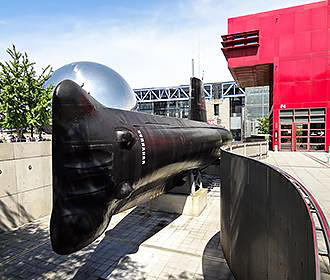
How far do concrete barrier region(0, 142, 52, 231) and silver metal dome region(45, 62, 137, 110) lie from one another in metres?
29.0

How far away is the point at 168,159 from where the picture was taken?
7656mm

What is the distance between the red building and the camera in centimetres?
2498

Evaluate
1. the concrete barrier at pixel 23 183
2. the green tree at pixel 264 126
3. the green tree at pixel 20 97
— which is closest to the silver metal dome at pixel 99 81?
the green tree at pixel 20 97

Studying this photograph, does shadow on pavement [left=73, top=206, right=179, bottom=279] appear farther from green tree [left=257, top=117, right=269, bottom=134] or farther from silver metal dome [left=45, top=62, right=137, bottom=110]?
green tree [left=257, top=117, right=269, bottom=134]

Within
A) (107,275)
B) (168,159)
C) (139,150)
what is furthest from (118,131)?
(107,275)

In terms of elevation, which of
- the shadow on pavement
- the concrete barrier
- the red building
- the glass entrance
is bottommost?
the shadow on pavement

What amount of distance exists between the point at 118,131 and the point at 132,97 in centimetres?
4387

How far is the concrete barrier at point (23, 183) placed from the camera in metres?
10.7

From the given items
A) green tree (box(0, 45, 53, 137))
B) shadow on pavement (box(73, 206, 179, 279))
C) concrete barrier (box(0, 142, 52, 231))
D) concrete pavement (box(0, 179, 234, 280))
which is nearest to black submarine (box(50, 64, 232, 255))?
shadow on pavement (box(73, 206, 179, 279))

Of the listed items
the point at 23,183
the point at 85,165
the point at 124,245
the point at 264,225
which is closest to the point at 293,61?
the point at 124,245

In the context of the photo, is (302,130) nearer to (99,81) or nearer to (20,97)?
(20,97)

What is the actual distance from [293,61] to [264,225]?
26061mm

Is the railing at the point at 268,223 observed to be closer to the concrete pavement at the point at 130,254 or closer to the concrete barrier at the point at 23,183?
the concrete pavement at the point at 130,254

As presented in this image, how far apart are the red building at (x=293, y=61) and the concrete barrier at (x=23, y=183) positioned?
78.2 ft
